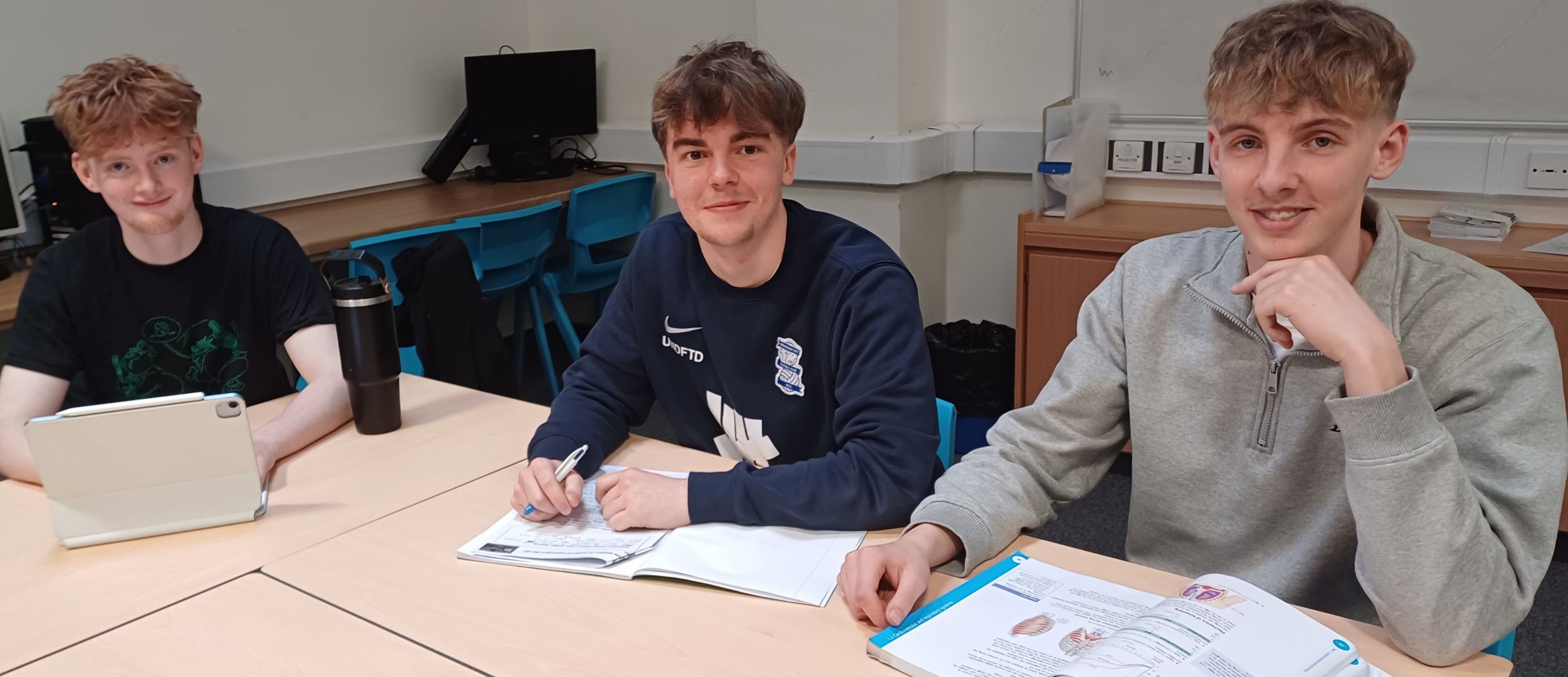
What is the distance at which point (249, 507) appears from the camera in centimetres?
142

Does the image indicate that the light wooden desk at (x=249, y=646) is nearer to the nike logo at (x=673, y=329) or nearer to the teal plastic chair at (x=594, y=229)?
the nike logo at (x=673, y=329)

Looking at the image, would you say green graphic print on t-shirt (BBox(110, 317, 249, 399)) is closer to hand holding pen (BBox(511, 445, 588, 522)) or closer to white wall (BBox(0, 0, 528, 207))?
hand holding pen (BBox(511, 445, 588, 522))

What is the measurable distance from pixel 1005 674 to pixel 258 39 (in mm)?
3602

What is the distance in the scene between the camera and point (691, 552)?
1251 millimetres

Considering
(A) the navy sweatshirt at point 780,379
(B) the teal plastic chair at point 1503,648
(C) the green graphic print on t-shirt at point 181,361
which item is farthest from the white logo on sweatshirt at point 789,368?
(C) the green graphic print on t-shirt at point 181,361

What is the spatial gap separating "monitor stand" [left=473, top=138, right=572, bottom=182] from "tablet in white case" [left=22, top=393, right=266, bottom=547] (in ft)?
9.52

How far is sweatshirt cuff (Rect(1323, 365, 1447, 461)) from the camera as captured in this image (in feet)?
3.16

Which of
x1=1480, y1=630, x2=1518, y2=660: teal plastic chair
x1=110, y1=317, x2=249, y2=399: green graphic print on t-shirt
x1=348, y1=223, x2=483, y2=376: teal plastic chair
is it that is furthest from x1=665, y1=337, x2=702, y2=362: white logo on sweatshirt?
x1=348, y1=223, x2=483, y2=376: teal plastic chair

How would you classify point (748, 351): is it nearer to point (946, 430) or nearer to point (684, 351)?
point (684, 351)

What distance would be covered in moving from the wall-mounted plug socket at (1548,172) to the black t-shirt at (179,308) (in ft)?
9.28

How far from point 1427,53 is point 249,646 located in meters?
3.01

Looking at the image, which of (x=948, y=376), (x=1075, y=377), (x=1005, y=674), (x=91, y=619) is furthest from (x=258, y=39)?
(x=1005, y=674)

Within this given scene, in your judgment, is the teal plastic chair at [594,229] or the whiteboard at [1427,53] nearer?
the whiteboard at [1427,53]

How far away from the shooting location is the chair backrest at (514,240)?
3.40 meters
